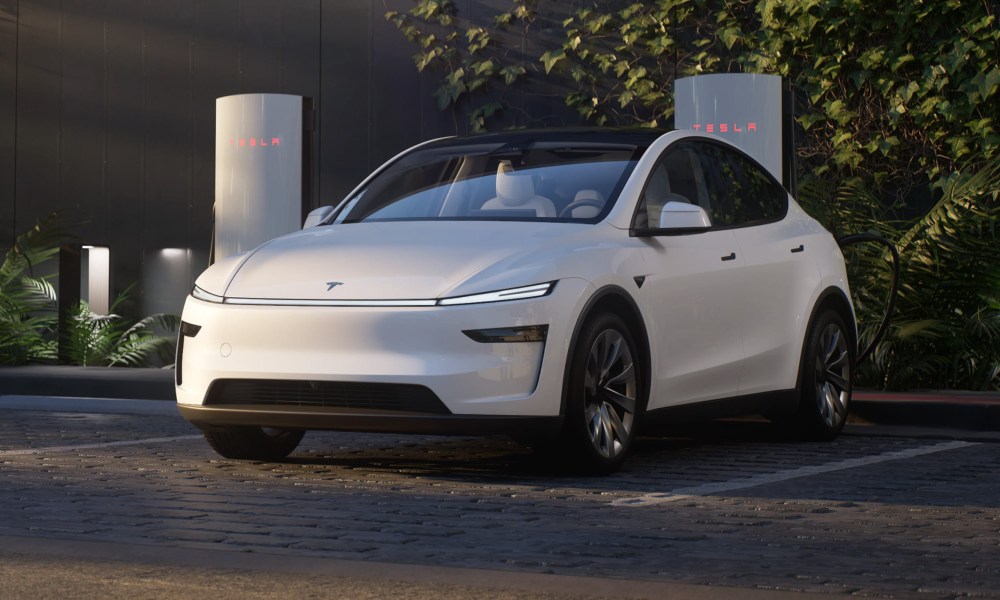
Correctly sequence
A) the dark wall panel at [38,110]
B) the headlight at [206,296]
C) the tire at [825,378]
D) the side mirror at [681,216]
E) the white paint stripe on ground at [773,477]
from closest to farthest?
the white paint stripe on ground at [773,477]
the headlight at [206,296]
the side mirror at [681,216]
the tire at [825,378]
the dark wall panel at [38,110]

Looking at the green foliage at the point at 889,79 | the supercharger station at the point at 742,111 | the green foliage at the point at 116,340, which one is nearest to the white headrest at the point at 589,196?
the supercharger station at the point at 742,111

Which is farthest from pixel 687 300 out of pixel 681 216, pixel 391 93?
pixel 391 93

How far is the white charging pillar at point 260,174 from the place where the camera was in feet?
37.6

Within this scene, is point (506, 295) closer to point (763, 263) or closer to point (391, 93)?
point (763, 263)

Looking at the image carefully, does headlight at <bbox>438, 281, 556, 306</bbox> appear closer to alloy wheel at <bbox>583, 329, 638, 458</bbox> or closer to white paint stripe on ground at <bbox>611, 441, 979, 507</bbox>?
alloy wheel at <bbox>583, 329, 638, 458</bbox>

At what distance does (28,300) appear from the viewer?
1434 cm

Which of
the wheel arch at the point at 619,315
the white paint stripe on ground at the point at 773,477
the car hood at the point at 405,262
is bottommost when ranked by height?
the white paint stripe on ground at the point at 773,477

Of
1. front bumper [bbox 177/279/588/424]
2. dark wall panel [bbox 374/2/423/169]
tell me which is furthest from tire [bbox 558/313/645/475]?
dark wall panel [bbox 374/2/423/169]

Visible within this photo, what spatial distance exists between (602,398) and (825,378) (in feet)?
7.31

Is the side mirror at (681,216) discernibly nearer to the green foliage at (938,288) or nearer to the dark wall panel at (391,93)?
the green foliage at (938,288)

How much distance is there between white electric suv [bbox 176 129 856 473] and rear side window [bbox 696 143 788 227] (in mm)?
15

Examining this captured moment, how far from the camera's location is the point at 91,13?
16.0 metres

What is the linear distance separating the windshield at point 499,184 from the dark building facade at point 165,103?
6.31m

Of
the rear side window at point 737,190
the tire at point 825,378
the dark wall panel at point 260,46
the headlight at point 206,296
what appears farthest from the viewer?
the dark wall panel at point 260,46
